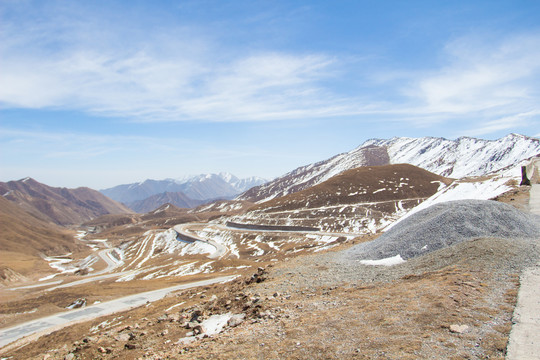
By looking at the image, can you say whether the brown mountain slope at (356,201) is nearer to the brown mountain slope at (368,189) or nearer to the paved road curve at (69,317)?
the brown mountain slope at (368,189)

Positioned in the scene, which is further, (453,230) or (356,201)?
(356,201)

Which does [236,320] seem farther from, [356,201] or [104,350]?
[356,201]

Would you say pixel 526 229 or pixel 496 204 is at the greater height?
pixel 496 204

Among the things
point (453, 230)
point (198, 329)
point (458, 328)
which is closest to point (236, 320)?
point (198, 329)

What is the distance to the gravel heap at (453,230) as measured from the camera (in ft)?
88.7

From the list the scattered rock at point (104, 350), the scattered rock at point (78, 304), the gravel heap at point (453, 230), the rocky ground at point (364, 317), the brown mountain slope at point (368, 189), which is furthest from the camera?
the brown mountain slope at point (368, 189)

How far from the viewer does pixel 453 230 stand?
27.8m

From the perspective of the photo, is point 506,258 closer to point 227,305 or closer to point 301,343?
point 301,343

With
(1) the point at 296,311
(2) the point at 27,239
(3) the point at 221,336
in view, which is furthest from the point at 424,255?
(2) the point at 27,239

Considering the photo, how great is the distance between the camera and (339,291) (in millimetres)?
20359

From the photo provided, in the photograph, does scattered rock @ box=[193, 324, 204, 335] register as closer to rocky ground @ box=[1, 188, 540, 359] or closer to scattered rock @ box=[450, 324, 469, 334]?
rocky ground @ box=[1, 188, 540, 359]

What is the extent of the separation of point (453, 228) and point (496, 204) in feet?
27.0

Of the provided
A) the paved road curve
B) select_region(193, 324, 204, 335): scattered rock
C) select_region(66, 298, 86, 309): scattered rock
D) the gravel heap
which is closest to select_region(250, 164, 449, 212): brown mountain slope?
the paved road curve

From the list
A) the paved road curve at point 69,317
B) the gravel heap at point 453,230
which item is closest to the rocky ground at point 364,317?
the gravel heap at point 453,230
